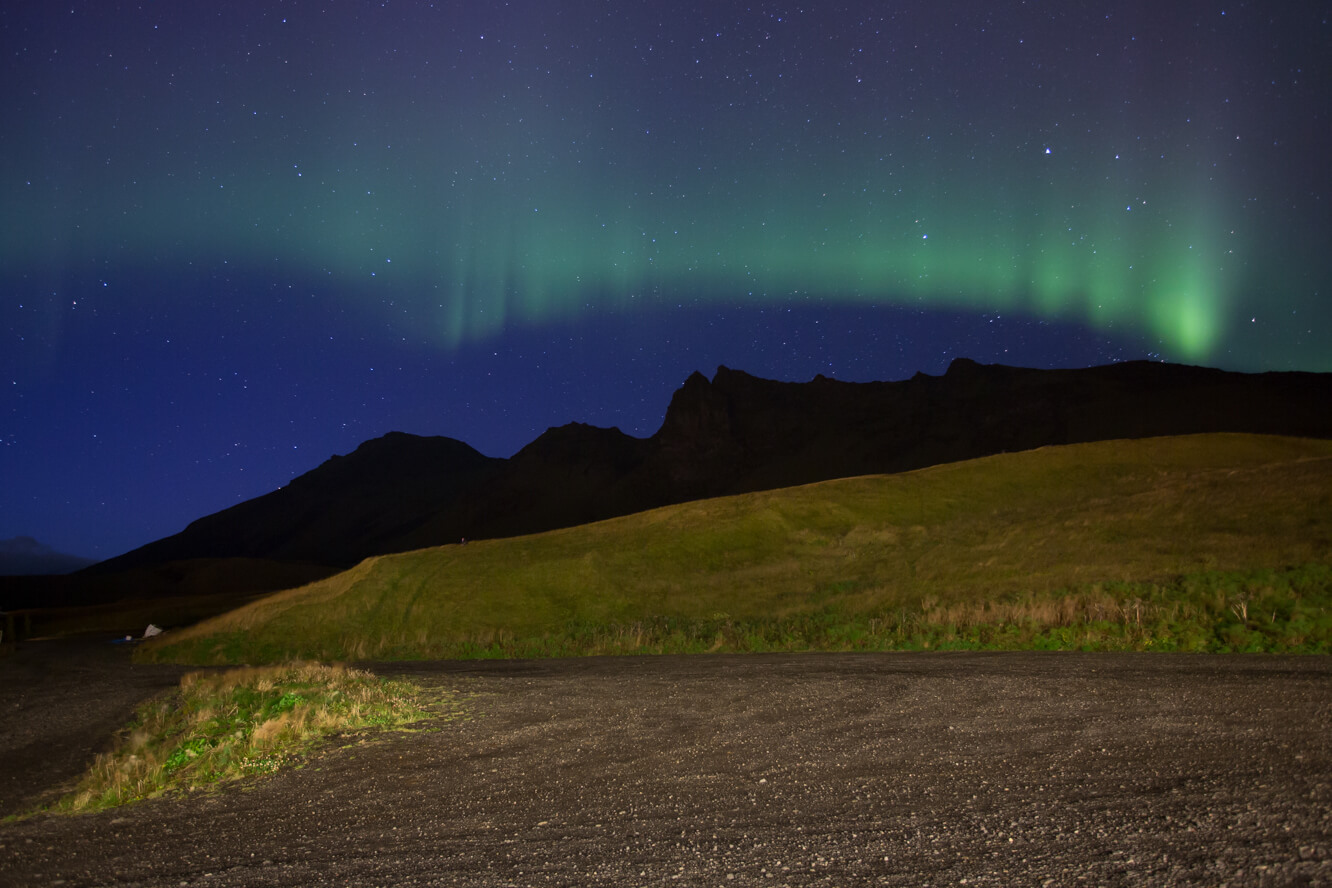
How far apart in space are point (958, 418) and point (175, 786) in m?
163

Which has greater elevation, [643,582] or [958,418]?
[958,418]

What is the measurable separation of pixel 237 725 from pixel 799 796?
10.8m

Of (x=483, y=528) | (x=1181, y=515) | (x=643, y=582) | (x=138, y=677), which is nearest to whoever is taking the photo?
(x=138, y=677)

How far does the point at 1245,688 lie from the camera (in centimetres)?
1316

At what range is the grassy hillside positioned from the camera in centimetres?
2381

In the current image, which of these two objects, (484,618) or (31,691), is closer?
(31,691)

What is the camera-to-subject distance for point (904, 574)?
34.8 meters

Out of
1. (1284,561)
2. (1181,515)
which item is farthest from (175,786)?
(1181,515)

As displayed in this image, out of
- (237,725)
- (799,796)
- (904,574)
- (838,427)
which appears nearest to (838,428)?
(838,427)

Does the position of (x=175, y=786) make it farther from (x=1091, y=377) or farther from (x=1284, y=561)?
(x=1091, y=377)

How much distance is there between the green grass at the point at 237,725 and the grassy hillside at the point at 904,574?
12.1m

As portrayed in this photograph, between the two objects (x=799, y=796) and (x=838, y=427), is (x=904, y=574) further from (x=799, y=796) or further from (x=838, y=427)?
(x=838, y=427)

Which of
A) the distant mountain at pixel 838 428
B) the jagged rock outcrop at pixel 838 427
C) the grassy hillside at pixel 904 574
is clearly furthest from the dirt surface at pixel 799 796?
the jagged rock outcrop at pixel 838 427

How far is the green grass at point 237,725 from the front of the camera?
488 inches
